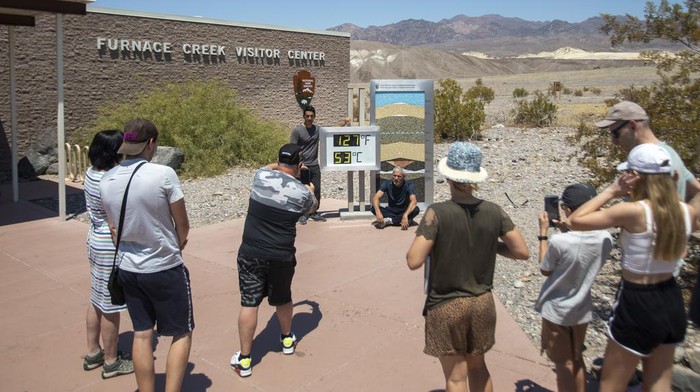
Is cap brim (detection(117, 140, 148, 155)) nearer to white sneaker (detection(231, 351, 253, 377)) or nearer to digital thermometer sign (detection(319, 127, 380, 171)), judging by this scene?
white sneaker (detection(231, 351, 253, 377))

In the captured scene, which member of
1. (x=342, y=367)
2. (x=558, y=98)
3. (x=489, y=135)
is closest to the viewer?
(x=342, y=367)

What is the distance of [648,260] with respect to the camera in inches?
125

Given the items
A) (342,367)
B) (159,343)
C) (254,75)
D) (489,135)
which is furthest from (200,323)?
(254,75)

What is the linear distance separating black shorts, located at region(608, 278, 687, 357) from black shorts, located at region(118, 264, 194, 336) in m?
2.47

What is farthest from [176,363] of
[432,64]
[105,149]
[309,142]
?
[432,64]

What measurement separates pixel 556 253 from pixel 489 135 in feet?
54.1

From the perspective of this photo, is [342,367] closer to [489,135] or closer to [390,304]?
[390,304]

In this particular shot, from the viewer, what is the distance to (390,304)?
595 centimetres

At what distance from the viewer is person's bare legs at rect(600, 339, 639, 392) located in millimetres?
3279

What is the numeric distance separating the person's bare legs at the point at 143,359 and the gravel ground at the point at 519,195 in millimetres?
3005

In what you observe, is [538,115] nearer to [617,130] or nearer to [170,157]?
[170,157]

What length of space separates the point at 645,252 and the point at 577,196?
1.63ft

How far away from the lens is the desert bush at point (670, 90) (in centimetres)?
594

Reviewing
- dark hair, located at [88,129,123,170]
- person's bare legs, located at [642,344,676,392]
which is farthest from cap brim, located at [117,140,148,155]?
person's bare legs, located at [642,344,676,392]
